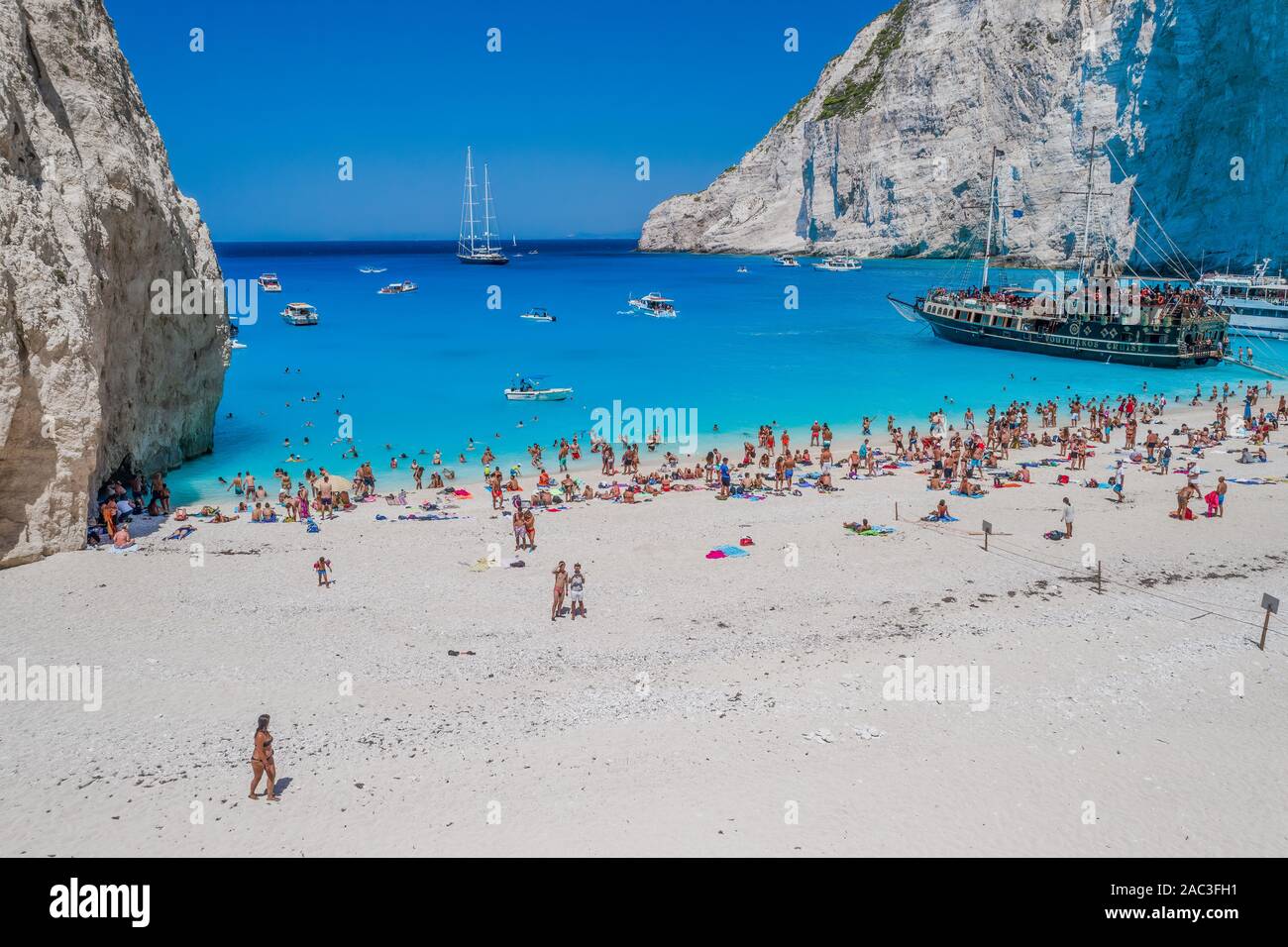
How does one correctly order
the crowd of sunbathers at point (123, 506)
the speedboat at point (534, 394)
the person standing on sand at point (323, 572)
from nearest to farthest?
1. the person standing on sand at point (323, 572)
2. the crowd of sunbathers at point (123, 506)
3. the speedboat at point (534, 394)

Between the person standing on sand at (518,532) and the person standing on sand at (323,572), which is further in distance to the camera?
the person standing on sand at (518,532)

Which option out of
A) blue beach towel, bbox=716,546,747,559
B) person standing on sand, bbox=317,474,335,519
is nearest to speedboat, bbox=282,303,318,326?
person standing on sand, bbox=317,474,335,519

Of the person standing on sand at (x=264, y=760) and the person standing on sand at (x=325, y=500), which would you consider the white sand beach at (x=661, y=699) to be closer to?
the person standing on sand at (x=264, y=760)

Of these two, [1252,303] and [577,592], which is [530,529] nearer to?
[577,592]

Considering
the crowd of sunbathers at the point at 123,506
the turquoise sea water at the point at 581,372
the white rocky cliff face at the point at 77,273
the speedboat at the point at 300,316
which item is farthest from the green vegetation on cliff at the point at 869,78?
the crowd of sunbathers at the point at 123,506

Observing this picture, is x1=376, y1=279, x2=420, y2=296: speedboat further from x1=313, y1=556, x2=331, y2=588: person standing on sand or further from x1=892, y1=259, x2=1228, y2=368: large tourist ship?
x1=313, y1=556, x2=331, y2=588: person standing on sand

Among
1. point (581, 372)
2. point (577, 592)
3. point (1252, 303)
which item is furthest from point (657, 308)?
point (577, 592)

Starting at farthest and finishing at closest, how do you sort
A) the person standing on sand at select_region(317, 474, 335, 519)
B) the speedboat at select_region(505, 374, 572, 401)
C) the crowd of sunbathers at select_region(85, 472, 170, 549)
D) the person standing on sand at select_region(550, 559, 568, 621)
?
1. the speedboat at select_region(505, 374, 572, 401)
2. the person standing on sand at select_region(317, 474, 335, 519)
3. the crowd of sunbathers at select_region(85, 472, 170, 549)
4. the person standing on sand at select_region(550, 559, 568, 621)
